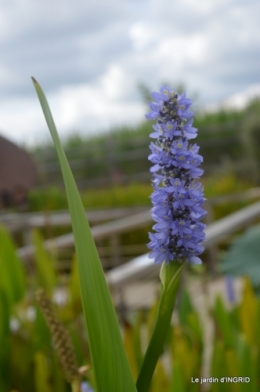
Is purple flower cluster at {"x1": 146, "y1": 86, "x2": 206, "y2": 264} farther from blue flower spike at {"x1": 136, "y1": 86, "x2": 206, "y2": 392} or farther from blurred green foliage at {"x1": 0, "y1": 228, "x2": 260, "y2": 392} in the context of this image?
blurred green foliage at {"x1": 0, "y1": 228, "x2": 260, "y2": 392}

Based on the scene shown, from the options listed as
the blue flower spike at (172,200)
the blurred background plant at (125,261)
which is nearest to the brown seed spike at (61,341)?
the blue flower spike at (172,200)

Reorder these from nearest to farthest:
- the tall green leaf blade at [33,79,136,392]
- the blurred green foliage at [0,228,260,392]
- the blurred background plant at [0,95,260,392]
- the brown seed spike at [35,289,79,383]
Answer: the tall green leaf blade at [33,79,136,392] → the brown seed spike at [35,289,79,383] → the blurred green foliage at [0,228,260,392] → the blurred background plant at [0,95,260,392]

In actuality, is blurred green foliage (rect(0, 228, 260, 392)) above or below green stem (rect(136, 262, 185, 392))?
below

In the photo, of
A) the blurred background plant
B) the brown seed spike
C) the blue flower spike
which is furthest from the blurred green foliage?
the blue flower spike

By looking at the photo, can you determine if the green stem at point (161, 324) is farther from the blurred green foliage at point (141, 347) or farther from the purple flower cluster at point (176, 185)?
the blurred green foliage at point (141, 347)

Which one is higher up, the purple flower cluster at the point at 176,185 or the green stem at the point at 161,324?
the purple flower cluster at the point at 176,185

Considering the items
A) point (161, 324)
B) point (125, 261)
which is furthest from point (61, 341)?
point (125, 261)
